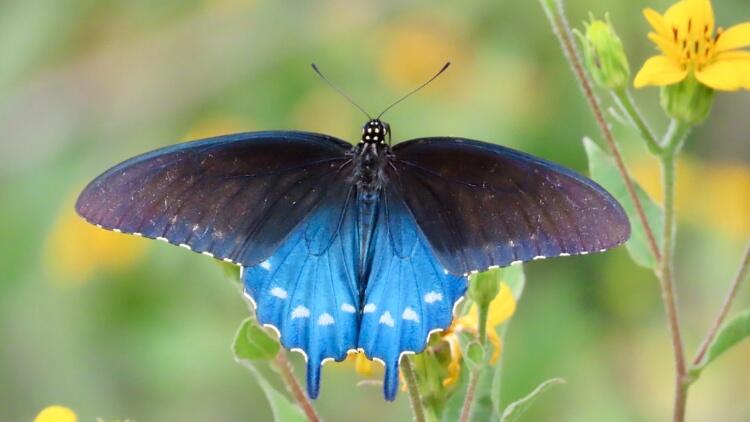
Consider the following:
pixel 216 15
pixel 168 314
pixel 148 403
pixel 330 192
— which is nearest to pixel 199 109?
pixel 216 15

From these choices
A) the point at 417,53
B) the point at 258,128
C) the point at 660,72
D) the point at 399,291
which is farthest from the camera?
the point at 417,53

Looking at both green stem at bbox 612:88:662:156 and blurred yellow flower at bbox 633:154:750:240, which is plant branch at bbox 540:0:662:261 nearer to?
green stem at bbox 612:88:662:156

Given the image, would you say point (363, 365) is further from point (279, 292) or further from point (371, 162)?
point (371, 162)

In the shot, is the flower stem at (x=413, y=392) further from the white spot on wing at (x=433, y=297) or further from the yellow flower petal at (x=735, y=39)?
the yellow flower petal at (x=735, y=39)

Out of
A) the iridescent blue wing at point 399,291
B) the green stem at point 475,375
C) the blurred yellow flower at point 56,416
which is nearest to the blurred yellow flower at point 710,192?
the iridescent blue wing at point 399,291

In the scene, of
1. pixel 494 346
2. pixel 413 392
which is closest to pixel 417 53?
pixel 494 346

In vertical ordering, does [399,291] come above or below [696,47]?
below

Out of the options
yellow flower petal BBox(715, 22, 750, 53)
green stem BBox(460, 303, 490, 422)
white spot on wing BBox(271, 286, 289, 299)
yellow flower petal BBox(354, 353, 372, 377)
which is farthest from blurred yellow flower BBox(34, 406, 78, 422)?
yellow flower petal BBox(715, 22, 750, 53)

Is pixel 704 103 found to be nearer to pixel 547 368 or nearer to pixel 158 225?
pixel 158 225
